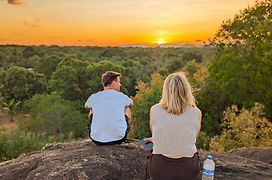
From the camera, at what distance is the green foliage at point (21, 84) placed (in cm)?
4988

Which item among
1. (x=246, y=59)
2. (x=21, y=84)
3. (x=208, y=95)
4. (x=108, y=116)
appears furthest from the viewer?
(x=21, y=84)

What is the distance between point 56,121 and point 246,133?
19954mm

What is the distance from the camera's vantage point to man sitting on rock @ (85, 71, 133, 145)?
6.94m

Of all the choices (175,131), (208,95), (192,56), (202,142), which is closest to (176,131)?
(175,131)

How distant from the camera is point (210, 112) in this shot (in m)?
30.6

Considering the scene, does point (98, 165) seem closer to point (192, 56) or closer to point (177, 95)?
point (177, 95)

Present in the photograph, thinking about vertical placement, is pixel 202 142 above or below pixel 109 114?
below

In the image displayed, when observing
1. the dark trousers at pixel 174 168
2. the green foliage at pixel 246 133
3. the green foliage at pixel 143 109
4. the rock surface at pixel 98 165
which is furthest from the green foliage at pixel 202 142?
the dark trousers at pixel 174 168

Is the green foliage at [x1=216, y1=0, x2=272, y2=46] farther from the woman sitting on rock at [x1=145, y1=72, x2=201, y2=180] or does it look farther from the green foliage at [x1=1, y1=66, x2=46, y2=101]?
the green foliage at [x1=1, y1=66, x2=46, y2=101]

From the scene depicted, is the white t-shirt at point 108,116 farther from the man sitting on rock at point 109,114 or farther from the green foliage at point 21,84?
the green foliage at point 21,84

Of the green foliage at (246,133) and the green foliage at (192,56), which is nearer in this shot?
the green foliage at (246,133)

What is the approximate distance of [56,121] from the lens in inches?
1478

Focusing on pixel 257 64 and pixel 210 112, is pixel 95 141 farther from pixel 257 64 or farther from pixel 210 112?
pixel 210 112

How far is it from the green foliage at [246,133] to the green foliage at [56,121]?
16.8 meters
